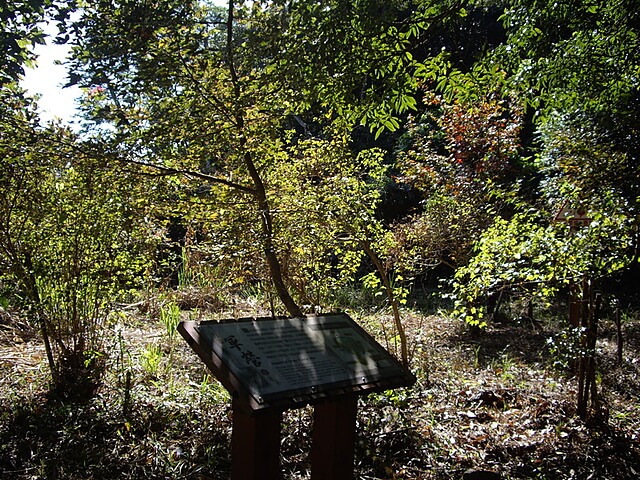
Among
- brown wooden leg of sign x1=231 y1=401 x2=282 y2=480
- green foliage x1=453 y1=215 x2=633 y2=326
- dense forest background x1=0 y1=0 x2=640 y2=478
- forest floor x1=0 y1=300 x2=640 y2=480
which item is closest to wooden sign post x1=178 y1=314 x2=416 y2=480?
brown wooden leg of sign x1=231 y1=401 x2=282 y2=480

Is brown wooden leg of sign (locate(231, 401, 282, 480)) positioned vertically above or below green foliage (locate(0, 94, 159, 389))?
below

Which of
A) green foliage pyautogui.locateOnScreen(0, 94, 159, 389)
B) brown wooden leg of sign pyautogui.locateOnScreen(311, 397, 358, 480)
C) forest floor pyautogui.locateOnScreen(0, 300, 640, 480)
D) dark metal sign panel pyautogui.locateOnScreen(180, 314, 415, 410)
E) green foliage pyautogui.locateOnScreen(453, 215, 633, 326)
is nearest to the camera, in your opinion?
dark metal sign panel pyautogui.locateOnScreen(180, 314, 415, 410)

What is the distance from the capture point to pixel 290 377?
88.8 inches

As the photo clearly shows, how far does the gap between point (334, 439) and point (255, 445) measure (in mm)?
482

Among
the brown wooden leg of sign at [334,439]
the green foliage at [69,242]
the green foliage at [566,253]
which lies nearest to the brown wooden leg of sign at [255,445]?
the brown wooden leg of sign at [334,439]

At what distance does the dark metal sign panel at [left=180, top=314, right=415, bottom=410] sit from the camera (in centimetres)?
215

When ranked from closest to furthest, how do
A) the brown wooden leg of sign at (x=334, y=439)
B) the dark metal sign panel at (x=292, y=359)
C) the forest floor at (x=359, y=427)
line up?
the dark metal sign panel at (x=292, y=359) < the brown wooden leg of sign at (x=334, y=439) < the forest floor at (x=359, y=427)

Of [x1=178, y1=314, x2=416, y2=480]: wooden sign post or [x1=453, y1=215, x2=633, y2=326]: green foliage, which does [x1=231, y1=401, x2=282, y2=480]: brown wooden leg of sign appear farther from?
[x1=453, y1=215, x2=633, y2=326]: green foliage

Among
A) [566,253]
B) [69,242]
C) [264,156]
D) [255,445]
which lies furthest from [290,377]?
[69,242]

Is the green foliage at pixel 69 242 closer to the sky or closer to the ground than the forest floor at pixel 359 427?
closer to the sky

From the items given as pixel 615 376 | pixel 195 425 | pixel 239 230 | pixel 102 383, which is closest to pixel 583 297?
pixel 615 376

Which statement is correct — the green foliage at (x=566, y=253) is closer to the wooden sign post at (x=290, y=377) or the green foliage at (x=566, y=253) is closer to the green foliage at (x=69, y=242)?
the wooden sign post at (x=290, y=377)

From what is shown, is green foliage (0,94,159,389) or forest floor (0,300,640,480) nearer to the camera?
forest floor (0,300,640,480)

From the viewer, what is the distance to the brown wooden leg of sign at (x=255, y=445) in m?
2.20
